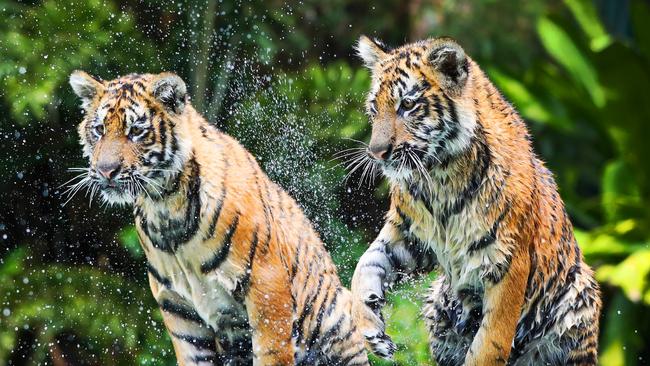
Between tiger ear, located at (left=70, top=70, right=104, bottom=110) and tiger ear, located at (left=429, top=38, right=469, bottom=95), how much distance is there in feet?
3.91

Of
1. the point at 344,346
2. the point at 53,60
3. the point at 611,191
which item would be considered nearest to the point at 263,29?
the point at 53,60

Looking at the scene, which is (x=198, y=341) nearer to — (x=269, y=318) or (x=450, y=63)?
(x=269, y=318)

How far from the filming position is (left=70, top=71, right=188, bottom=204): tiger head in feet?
12.1

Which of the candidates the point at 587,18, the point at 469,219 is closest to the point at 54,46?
the point at 469,219

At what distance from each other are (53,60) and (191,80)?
93cm

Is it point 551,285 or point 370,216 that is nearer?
point 551,285

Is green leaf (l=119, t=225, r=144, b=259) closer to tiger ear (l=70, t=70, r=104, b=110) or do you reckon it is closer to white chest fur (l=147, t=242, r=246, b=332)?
white chest fur (l=147, t=242, r=246, b=332)

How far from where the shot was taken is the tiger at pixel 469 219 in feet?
11.9

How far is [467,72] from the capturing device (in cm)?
367

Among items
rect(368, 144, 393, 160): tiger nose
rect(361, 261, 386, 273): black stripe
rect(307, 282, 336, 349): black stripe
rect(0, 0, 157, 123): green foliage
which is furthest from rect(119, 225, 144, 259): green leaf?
rect(368, 144, 393, 160): tiger nose

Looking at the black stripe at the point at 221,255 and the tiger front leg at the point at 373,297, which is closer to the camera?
the tiger front leg at the point at 373,297

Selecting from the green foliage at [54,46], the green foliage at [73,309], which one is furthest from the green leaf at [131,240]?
the green foliage at [54,46]

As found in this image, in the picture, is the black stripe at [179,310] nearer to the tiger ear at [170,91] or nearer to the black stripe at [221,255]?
the black stripe at [221,255]

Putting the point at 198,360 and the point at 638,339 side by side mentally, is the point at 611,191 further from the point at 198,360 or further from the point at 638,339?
the point at 198,360
